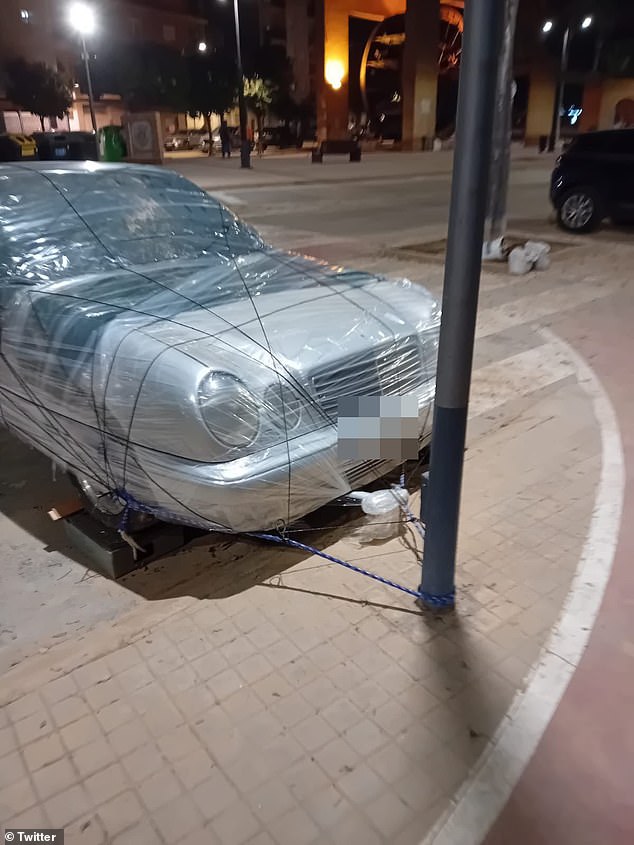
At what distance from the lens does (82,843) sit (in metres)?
1.95

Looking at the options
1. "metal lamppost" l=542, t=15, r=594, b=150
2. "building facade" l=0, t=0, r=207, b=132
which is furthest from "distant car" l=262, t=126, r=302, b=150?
"metal lamppost" l=542, t=15, r=594, b=150

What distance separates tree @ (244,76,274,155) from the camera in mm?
41756

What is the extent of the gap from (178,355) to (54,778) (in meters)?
1.53

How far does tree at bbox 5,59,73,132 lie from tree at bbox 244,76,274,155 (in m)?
10.6

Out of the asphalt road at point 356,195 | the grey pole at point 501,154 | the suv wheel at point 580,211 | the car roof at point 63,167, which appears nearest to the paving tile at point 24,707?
the car roof at point 63,167

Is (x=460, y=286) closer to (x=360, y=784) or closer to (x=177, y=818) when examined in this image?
(x=360, y=784)

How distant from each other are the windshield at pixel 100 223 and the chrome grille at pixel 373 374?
4.86 feet

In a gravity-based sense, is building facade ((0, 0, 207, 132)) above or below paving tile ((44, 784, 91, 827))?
above

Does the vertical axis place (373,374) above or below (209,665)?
above

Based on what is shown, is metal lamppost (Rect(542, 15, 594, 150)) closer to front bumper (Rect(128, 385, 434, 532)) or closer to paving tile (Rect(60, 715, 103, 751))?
front bumper (Rect(128, 385, 434, 532))

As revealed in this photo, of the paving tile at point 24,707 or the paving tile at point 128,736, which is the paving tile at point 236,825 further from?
the paving tile at point 24,707

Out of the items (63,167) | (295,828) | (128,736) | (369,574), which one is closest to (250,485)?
(369,574)

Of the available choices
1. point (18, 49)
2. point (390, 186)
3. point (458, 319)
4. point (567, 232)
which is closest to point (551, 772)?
point (458, 319)

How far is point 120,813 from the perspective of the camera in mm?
2031
